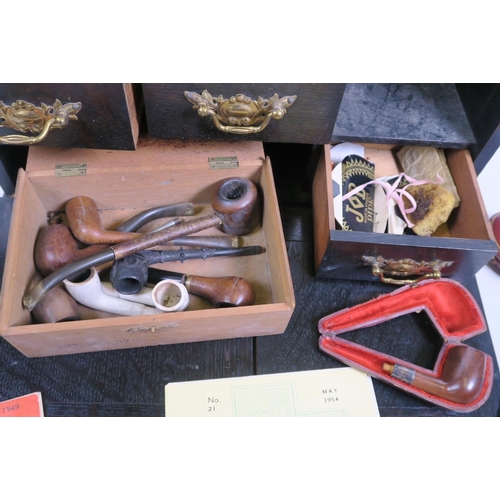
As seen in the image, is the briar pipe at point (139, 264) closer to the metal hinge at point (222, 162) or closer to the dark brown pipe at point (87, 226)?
the dark brown pipe at point (87, 226)

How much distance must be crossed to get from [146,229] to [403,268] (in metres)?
0.55

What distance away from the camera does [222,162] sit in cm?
100

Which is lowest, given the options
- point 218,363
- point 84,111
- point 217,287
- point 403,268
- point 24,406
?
point 24,406

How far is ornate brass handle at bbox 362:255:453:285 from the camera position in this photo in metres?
0.94

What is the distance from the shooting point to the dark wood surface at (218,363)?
91 cm

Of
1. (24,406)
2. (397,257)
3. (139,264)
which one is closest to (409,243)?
(397,257)

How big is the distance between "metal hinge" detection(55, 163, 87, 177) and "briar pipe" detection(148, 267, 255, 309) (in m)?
0.24

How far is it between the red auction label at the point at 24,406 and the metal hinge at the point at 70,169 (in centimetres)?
43

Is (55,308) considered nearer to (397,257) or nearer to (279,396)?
(279,396)

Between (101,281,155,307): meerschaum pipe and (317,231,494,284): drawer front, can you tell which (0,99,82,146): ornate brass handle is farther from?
(317,231,494,284): drawer front

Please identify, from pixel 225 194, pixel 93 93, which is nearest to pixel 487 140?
pixel 225 194

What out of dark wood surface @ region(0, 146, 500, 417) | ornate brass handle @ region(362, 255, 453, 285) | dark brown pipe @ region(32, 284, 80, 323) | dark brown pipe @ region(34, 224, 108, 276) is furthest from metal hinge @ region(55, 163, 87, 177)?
ornate brass handle @ region(362, 255, 453, 285)

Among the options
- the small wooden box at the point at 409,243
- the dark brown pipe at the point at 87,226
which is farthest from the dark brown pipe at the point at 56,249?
the small wooden box at the point at 409,243

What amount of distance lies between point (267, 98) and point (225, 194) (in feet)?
0.75
